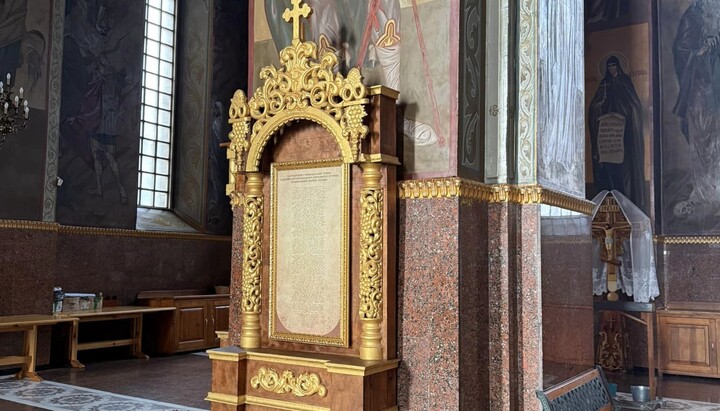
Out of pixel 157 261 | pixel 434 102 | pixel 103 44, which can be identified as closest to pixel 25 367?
pixel 157 261

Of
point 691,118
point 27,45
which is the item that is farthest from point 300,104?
point 691,118

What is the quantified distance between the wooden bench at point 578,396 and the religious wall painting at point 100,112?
930 cm

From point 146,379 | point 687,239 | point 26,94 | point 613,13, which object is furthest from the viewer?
point 613,13

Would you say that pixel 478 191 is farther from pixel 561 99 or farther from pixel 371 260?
pixel 561 99

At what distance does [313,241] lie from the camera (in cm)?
527

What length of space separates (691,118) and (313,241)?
892 centimetres

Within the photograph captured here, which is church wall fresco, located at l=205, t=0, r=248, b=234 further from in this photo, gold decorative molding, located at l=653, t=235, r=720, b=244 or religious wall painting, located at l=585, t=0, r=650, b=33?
gold decorative molding, located at l=653, t=235, r=720, b=244

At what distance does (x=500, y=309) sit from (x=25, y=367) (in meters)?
7.55

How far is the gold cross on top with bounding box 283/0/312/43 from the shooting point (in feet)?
17.7

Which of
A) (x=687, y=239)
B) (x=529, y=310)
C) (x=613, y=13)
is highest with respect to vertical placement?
(x=613, y=13)

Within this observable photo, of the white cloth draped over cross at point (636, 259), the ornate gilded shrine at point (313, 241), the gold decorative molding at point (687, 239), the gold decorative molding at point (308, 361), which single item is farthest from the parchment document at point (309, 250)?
the gold decorative molding at point (687, 239)

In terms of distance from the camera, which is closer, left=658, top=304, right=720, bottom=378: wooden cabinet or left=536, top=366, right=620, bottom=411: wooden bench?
left=536, top=366, right=620, bottom=411: wooden bench

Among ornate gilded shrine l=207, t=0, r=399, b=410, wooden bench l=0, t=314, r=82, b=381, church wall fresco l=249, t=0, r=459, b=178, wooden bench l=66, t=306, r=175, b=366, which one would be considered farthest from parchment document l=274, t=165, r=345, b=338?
wooden bench l=66, t=306, r=175, b=366

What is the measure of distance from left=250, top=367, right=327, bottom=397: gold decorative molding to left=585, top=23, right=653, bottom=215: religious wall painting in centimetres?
825
